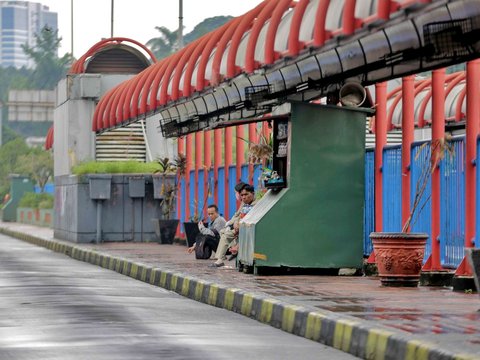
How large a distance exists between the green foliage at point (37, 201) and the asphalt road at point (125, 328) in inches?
1957

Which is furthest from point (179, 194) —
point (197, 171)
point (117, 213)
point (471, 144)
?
point (471, 144)

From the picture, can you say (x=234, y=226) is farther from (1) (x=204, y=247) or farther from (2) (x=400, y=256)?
(2) (x=400, y=256)

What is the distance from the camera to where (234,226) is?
25.8 meters

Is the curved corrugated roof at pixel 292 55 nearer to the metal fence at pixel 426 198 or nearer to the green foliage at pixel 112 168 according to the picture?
the metal fence at pixel 426 198

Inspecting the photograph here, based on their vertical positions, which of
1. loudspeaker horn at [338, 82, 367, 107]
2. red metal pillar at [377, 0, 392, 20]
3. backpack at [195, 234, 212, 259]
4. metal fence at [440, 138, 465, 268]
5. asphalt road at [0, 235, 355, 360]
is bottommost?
asphalt road at [0, 235, 355, 360]

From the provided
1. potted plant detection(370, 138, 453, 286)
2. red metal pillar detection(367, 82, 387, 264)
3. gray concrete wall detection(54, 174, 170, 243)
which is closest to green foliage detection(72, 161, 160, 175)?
gray concrete wall detection(54, 174, 170, 243)

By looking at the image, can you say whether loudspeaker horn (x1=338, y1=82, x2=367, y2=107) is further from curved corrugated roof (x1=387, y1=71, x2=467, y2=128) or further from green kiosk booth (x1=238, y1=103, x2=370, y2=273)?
curved corrugated roof (x1=387, y1=71, x2=467, y2=128)

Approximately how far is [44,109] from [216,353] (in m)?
81.2

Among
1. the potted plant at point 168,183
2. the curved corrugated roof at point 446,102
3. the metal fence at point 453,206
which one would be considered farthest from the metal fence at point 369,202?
the potted plant at point 168,183

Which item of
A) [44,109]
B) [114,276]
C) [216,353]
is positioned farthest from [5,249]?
[44,109]

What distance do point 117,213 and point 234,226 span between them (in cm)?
1555

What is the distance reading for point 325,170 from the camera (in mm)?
22656

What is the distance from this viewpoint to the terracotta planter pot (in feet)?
63.4

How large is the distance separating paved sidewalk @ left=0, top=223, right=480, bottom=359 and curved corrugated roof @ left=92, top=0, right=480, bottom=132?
9.75 ft
